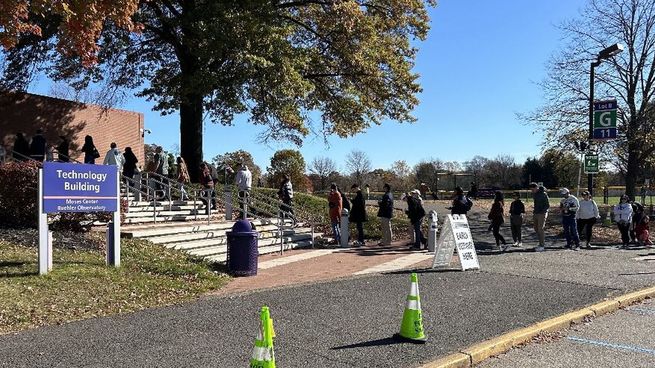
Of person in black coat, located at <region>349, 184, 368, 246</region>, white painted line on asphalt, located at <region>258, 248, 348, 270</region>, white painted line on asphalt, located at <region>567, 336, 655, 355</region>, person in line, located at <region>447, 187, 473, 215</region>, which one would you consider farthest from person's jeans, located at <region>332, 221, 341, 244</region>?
white painted line on asphalt, located at <region>567, 336, 655, 355</region>

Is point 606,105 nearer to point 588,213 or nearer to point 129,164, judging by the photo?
point 588,213

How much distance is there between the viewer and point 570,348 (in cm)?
629

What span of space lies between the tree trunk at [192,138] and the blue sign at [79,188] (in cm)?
1229

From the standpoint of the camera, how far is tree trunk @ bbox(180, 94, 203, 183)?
875 inches

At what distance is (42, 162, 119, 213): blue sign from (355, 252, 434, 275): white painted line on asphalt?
4689 millimetres

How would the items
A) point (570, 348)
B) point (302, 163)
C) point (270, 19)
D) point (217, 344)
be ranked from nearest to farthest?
point (217, 344), point (570, 348), point (270, 19), point (302, 163)

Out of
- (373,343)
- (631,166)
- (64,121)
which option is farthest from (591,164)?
(64,121)

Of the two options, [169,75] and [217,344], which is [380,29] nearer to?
[169,75]

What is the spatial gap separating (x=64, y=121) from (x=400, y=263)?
18.2 metres

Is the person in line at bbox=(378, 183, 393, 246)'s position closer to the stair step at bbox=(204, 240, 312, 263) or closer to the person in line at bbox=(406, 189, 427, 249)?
the person in line at bbox=(406, 189, 427, 249)

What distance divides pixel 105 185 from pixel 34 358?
16.2 feet

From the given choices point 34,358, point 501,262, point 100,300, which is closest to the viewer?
point 34,358

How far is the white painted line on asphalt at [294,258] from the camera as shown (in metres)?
12.2

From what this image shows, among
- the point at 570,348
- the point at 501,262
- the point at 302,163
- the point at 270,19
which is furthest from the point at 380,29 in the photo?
the point at 302,163
